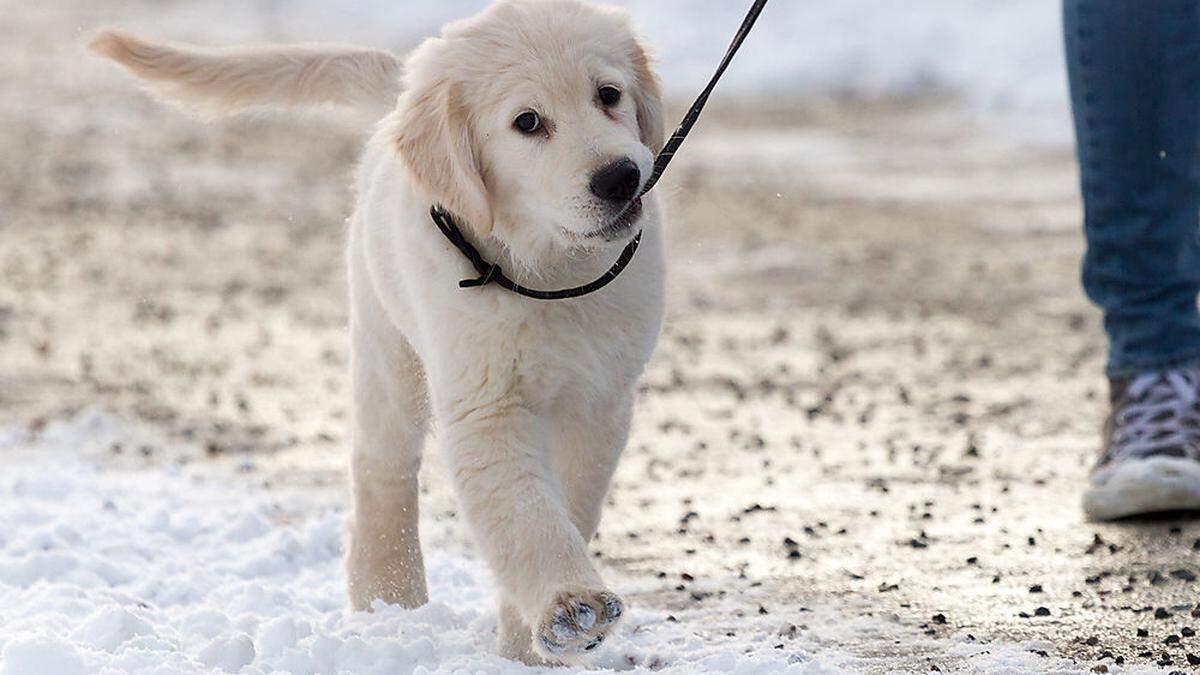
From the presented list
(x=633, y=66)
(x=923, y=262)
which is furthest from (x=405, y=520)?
(x=923, y=262)

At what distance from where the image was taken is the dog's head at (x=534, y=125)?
9.86 ft

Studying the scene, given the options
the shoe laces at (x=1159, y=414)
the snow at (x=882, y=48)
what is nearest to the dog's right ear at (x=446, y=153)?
the shoe laces at (x=1159, y=414)

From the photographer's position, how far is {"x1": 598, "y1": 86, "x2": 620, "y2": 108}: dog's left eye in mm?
3131

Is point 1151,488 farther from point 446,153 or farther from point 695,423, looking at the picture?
point 446,153

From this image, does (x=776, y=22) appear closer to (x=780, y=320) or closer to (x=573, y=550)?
(x=780, y=320)

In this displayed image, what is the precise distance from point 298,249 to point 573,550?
18.5ft

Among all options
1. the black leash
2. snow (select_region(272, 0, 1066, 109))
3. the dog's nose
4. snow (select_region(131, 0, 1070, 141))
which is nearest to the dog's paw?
the black leash

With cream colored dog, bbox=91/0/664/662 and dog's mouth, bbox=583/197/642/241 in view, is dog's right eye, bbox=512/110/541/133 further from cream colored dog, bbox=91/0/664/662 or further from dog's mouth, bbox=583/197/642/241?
dog's mouth, bbox=583/197/642/241

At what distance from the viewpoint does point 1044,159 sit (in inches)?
401

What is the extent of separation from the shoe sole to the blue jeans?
35 centimetres

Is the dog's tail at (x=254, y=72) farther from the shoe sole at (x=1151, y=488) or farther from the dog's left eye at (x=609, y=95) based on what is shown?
the shoe sole at (x=1151, y=488)

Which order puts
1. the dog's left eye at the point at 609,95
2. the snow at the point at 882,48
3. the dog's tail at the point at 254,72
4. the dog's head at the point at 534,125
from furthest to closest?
the snow at the point at 882,48 < the dog's tail at the point at 254,72 < the dog's left eye at the point at 609,95 < the dog's head at the point at 534,125

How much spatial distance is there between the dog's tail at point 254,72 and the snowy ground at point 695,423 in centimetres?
78

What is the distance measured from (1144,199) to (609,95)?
1855 mm
